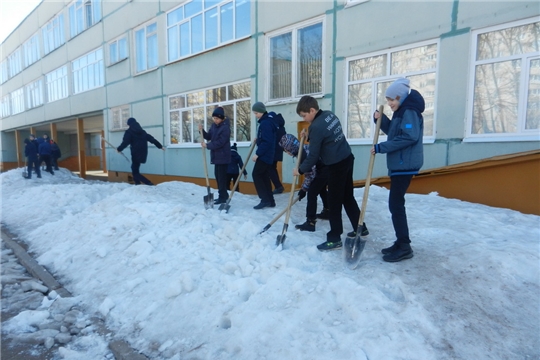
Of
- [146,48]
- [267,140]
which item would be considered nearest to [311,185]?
[267,140]

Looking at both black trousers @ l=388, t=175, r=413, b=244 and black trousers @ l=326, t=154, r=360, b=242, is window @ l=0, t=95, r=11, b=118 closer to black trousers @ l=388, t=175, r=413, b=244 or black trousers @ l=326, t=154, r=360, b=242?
black trousers @ l=326, t=154, r=360, b=242

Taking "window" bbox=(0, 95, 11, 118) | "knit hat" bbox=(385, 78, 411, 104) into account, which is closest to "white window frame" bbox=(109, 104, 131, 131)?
"knit hat" bbox=(385, 78, 411, 104)

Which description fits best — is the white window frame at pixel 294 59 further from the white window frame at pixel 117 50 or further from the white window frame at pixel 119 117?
the white window frame at pixel 117 50

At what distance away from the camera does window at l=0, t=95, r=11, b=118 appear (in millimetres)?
29506

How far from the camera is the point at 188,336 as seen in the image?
2867 mm

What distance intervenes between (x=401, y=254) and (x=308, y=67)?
5.81m

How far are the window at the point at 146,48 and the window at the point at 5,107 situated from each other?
2269 centimetres

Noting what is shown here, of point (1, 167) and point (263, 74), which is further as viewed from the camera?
point (1, 167)

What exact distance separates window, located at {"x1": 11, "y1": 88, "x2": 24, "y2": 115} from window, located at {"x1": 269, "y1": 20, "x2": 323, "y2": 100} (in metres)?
25.8

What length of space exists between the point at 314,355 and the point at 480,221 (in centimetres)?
339

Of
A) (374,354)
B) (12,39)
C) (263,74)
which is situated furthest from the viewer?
(12,39)

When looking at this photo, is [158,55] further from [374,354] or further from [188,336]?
[374,354]

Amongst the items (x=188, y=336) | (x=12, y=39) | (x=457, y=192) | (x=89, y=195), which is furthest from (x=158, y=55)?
(x=12, y=39)

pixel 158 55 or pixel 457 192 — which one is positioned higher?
pixel 158 55
